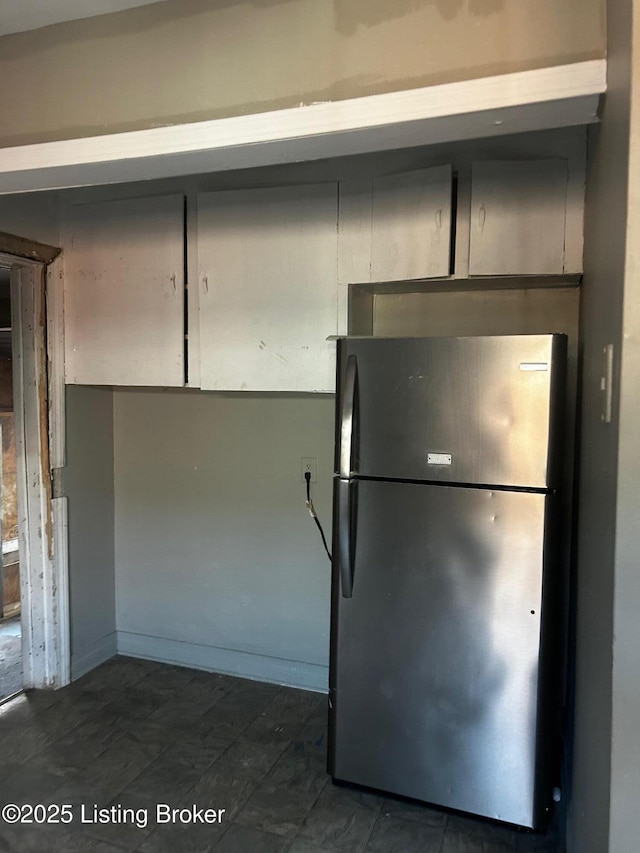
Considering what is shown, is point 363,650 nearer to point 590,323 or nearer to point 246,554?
point 246,554

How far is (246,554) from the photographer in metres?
2.86

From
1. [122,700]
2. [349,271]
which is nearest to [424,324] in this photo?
[349,271]

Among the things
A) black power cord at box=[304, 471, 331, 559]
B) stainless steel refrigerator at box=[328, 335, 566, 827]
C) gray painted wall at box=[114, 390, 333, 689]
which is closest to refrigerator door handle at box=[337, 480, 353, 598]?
stainless steel refrigerator at box=[328, 335, 566, 827]

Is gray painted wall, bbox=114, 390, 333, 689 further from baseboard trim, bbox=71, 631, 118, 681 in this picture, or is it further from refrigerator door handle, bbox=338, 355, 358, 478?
refrigerator door handle, bbox=338, 355, 358, 478

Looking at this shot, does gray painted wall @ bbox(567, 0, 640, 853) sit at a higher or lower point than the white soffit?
lower

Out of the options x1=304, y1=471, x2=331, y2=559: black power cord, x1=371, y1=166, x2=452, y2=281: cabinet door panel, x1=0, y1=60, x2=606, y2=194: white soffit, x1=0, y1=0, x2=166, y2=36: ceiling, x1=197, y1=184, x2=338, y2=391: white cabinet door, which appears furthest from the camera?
x1=304, y1=471, x2=331, y2=559: black power cord

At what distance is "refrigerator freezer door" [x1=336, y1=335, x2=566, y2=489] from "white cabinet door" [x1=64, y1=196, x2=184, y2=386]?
890 mm

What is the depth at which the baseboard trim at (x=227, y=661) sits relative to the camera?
2.79m

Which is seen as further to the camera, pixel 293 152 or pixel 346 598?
pixel 346 598

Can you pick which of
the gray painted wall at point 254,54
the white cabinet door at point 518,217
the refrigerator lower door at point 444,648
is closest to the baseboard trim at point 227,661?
the refrigerator lower door at point 444,648

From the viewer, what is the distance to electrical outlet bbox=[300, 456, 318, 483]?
8.88 ft

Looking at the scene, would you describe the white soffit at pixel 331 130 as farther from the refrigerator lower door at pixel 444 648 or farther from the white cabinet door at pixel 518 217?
the refrigerator lower door at pixel 444 648

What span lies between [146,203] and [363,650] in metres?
1.91

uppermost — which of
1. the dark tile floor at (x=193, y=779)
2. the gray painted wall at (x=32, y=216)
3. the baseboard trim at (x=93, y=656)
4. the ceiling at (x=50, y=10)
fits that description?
the ceiling at (x=50, y=10)
